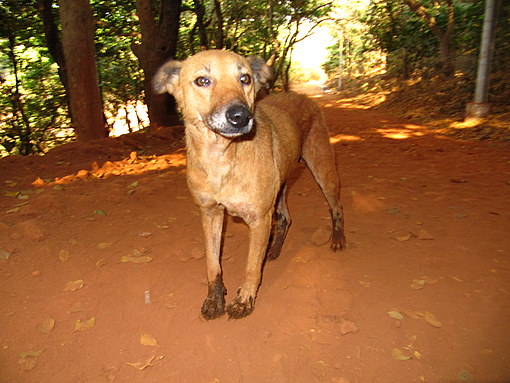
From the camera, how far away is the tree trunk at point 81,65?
23.6 ft

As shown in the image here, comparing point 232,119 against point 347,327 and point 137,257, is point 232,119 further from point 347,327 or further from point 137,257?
point 137,257

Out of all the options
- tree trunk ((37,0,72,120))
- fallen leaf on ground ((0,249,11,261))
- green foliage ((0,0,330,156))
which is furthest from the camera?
green foliage ((0,0,330,156))

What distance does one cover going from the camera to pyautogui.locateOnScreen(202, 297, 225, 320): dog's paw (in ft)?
9.59

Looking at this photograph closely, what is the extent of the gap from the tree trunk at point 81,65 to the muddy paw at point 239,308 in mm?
6463

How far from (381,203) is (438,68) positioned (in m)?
12.7

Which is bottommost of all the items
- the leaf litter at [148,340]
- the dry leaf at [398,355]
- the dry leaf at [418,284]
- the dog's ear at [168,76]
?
the dry leaf at [398,355]

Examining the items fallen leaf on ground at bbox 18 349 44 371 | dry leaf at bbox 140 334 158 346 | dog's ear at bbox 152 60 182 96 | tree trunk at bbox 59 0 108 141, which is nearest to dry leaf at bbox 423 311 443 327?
dry leaf at bbox 140 334 158 346

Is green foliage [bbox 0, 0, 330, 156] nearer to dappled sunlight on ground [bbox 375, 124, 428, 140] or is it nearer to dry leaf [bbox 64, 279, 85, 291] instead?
dappled sunlight on ground [bbox 375, 124, 428, 140]

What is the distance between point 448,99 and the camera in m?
11.7

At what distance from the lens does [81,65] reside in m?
7.45

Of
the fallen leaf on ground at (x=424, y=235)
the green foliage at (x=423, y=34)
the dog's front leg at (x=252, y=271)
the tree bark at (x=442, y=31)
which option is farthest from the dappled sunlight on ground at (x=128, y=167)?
the green foliage at (x=423, y=34)

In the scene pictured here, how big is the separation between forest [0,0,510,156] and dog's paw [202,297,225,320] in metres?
6.32

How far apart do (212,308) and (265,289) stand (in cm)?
56

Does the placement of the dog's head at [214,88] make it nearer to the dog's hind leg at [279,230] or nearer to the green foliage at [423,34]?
the dog's hind leg at [279,230]
